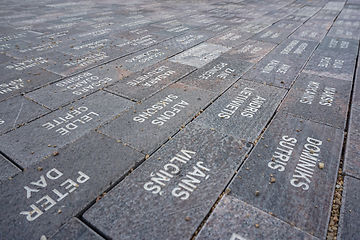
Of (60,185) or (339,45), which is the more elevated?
(339,45)

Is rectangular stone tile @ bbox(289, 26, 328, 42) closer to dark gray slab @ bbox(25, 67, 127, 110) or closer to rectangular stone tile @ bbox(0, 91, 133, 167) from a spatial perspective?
dark gray slab @ bbox(25, 67, 127, 110)

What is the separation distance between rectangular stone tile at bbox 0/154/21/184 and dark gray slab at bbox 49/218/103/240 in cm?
139

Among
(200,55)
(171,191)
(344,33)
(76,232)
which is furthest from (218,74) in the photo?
(344,33)

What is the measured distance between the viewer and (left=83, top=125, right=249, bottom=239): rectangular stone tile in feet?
8.95

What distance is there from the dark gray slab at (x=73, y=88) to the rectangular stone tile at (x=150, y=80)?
0.40 metres

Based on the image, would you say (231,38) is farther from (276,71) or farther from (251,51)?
(276,71)

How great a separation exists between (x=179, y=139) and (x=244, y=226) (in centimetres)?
180

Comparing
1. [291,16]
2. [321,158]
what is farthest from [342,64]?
[291,16]

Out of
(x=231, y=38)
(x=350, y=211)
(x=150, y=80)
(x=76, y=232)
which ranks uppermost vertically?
(x=231, y=38)

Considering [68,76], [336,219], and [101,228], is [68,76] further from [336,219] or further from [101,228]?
[336,219]

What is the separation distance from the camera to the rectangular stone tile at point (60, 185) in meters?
2.77

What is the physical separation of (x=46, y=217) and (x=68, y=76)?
4.42 meters

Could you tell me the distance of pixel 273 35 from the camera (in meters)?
9.66

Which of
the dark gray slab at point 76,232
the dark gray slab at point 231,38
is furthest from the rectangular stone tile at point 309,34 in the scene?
the dark gray slab at point 76,232
